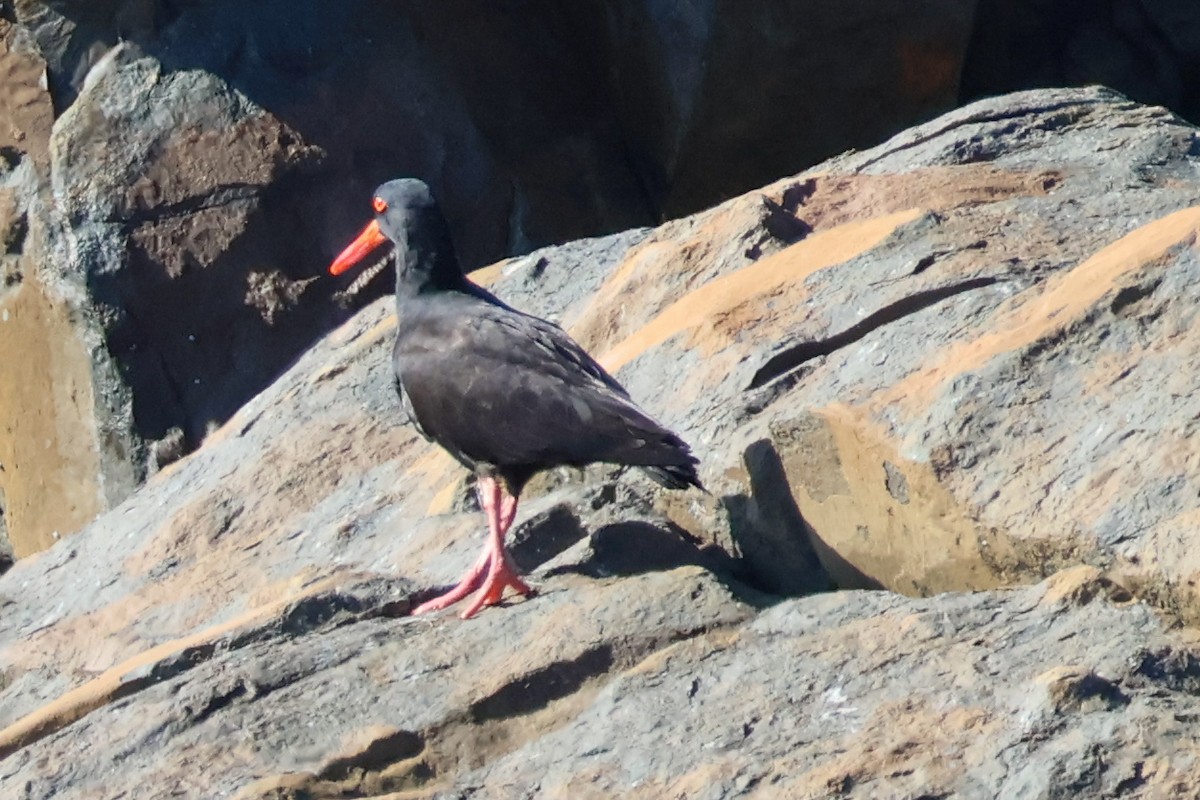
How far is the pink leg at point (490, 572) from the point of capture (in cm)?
526

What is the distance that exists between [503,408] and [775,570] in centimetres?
98

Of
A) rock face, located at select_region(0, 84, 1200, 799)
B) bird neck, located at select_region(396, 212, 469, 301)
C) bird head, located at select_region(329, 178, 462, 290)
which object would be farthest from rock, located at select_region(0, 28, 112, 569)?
bird neck, located at select_region(396, 212, 469, 301)

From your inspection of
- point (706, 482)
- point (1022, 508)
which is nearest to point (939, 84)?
point (706, 482)

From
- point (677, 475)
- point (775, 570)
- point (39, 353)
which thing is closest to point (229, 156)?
point (39, 353)

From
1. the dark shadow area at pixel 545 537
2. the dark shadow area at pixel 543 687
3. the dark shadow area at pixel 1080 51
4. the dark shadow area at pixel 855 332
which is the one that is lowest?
the dark shadow area at pixel 543 687

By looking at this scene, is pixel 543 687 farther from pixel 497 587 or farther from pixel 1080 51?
pixel 1080 51

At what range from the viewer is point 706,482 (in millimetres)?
5582

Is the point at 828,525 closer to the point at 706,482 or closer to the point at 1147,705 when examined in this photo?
the point at 706,482

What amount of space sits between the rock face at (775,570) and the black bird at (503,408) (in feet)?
→ 0.69

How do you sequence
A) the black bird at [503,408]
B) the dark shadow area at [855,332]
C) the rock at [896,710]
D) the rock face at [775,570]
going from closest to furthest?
the rock at [896,710] < the rock face at [775,570] < the black bird at [503,408] < the dark shadow area at [855,332]

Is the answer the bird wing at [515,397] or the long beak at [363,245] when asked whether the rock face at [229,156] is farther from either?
the bird wing at [515,397]

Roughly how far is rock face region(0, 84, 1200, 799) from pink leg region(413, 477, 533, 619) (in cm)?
10

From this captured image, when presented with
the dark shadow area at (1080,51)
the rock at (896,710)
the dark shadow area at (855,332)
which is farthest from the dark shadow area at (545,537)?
the dark shadow area at (1080,51)

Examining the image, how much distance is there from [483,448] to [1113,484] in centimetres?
199
